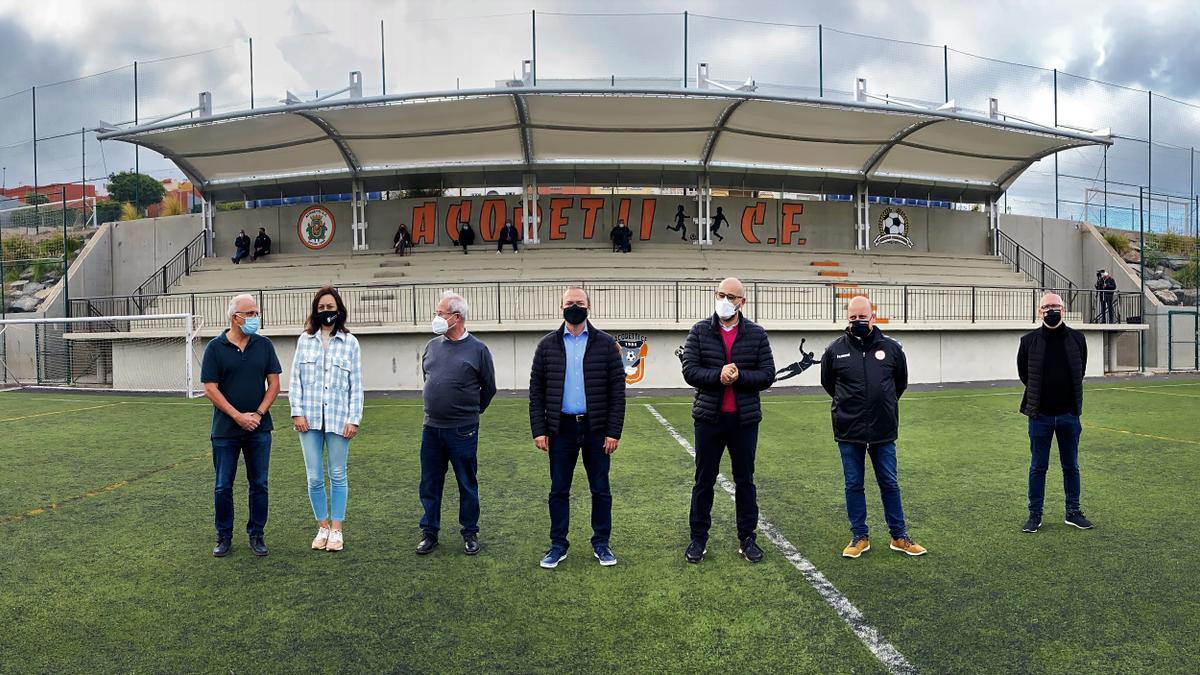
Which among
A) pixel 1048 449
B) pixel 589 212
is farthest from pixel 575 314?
pixel 589 212

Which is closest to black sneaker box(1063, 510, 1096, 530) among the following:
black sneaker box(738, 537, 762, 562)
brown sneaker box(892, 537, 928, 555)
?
brown sneaker box(892, 537, 928, 555)

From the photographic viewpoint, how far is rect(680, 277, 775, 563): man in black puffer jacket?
4996mm

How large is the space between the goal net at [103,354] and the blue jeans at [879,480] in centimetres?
1473

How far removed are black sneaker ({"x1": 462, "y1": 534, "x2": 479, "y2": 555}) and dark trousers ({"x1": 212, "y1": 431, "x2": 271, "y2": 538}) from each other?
1.46 metres

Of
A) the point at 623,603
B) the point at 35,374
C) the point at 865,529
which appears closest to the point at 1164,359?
the point at 865,529

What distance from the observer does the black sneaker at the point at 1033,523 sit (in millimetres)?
5691

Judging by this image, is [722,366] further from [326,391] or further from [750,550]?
[326,391]

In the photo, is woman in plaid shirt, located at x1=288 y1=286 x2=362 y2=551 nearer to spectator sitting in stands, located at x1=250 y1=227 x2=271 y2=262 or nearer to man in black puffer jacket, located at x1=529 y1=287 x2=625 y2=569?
man in black puffer jacket, located at x1=529 y1=287 x2=625 y2=569

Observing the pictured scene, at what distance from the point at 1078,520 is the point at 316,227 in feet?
79.1

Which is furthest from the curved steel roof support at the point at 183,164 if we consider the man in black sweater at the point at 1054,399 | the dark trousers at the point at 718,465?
the man in black sweater at the point at 1054,399

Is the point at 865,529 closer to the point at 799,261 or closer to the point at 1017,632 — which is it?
the point at 1017,632

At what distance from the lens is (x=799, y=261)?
77.2 feet

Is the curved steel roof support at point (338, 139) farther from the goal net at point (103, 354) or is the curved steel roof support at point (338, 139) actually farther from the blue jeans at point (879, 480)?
the blue jeans at point (879, 480)

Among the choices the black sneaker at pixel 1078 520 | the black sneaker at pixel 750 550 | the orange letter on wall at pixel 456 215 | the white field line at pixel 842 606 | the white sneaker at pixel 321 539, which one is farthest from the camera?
the orange letter on wall at pixel 456 215
